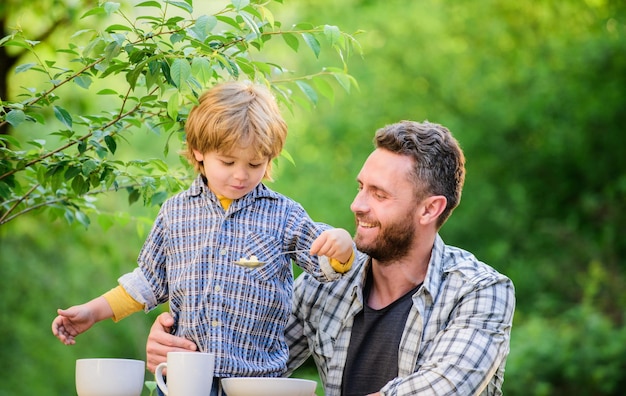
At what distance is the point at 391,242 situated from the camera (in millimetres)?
2664

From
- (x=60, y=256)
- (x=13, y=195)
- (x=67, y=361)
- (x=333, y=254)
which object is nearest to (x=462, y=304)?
(x=333, y=254)

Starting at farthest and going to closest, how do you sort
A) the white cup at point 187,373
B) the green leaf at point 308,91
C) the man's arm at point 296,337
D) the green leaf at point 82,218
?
1. the green leaf at point 82,218
2. the man's arm at point 296,337
3. the green leaf at point 308,91
4. the white cup at point 187,373

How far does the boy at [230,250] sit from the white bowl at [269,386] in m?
0.22

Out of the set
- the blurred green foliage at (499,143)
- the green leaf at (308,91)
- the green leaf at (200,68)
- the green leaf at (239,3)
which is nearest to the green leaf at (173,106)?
the green leaf at (200,68)

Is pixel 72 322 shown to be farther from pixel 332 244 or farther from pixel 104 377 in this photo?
pixel 332 244

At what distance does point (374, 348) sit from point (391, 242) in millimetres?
308

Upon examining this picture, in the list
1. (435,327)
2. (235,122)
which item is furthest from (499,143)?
(235,122)

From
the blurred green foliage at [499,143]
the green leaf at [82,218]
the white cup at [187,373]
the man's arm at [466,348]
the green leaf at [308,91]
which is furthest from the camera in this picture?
the blurred green foliage at [499,143]

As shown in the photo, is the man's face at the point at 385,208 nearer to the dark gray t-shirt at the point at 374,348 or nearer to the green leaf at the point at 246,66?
the dark gray t-shirt at the point at 374,348

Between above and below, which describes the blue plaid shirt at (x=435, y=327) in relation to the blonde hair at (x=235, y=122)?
below

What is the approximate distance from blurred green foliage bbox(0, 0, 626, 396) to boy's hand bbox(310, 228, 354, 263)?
256 inches

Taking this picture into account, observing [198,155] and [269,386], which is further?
[198,155]

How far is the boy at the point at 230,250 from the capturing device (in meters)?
2.25

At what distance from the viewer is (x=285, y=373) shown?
2516 mm
